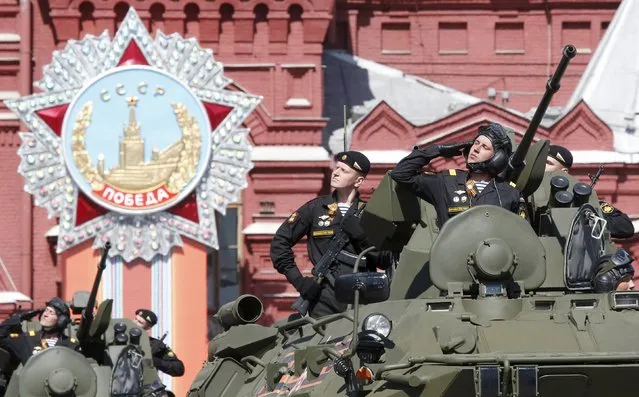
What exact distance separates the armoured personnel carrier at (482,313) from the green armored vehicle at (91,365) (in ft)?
10.0

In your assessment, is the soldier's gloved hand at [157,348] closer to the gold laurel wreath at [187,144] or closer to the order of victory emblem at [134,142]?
the order of victory emblem at [134,142]

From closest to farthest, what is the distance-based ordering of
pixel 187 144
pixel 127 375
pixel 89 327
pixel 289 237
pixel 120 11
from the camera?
1. pixel 289 237
2. pixel 127 375
3. pixel 89 327
4. pixel 187 144
5. pixel 120 11

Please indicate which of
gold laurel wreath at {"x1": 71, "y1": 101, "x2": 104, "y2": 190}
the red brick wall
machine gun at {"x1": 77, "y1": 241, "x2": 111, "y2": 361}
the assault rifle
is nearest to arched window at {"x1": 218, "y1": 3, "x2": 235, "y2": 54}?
gold laurel wreath at {"x1": 71, "y1": 101, "x2": 104, "y2": 190}

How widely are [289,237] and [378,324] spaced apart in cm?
410

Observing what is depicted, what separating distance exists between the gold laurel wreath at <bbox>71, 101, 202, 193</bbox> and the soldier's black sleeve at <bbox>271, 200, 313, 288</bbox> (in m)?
13.0

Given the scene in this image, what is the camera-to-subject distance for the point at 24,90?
28.8m

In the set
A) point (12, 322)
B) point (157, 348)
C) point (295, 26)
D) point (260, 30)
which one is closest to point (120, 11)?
point (260, 30)

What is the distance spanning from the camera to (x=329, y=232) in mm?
14086

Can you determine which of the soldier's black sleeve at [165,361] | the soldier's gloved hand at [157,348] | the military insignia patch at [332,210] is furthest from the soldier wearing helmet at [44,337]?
the military insignia patch at [332,210]

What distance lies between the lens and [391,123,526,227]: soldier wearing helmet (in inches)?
456

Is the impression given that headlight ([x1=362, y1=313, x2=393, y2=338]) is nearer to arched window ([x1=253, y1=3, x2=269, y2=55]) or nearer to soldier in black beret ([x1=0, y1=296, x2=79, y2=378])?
soldier in black beret ([x1=0, y1=296, x2=79, y2=378])

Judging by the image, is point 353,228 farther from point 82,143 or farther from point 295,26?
point 295,26

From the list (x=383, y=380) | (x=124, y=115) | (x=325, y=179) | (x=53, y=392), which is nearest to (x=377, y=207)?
(x=383, y=380)

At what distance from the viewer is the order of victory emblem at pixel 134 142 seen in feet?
89.1
